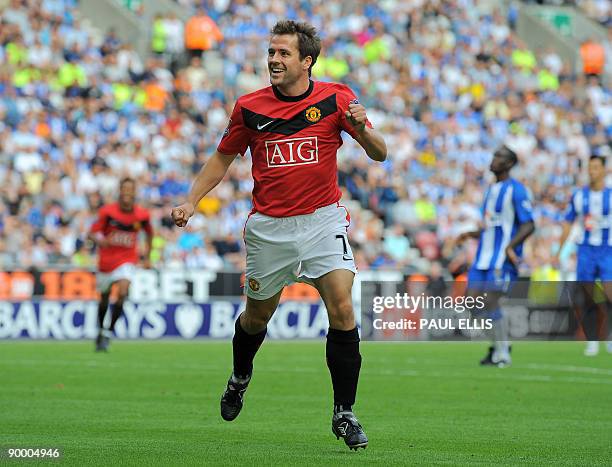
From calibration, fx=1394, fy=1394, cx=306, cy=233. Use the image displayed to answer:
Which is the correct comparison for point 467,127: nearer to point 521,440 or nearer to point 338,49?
point 338,49

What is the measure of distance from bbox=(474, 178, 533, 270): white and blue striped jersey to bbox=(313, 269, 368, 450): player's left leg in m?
8.02

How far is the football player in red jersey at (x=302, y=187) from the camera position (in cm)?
845

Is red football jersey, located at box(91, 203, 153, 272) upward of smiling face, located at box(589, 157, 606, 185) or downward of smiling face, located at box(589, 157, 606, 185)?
downward

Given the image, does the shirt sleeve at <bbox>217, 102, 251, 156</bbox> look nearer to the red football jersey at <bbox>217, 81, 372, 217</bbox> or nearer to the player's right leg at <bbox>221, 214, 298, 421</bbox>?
the red football jersey at <bbox>217, 81, 372, 217</bbox>

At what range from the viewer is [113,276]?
19469 millimetres

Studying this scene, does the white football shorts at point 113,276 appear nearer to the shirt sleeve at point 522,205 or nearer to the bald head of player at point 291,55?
the shirt sleeve at point 522,205

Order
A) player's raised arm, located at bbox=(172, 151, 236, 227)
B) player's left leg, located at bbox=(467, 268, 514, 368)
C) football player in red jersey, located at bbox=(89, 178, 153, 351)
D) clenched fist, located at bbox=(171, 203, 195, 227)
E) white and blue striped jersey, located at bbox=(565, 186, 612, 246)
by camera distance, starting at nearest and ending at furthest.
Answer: clenched fist, located at bbox=(171, 203, 195, 227) < player's raised arm, located at bbox=(172, 151, 236, 227) < player's left leg, located at bbox=(467, 268, 514, 368) < white and blue striped jersey, located at bbox=(565, 186, 612, 246) < football player in red jersey, located at bbox=(89, 178, 153, 351)

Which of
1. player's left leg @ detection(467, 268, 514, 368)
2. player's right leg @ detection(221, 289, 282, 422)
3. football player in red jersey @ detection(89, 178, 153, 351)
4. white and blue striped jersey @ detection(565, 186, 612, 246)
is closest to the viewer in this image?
player's right leg @ detection(221, 289, 282, 422)

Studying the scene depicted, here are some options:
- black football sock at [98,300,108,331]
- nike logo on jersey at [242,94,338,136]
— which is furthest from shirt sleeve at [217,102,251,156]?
black football sock at [98,300,108,331]

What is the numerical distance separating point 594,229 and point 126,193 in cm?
634

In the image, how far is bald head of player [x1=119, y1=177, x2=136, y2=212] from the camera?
19.0 metres

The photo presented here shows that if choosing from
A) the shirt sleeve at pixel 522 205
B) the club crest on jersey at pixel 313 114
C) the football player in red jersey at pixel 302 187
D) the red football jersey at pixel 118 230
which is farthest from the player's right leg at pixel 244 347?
the red football jersey at pixel 118 230

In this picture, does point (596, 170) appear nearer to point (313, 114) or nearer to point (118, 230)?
point (118, 230)

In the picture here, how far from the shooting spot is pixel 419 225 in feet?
93.8
